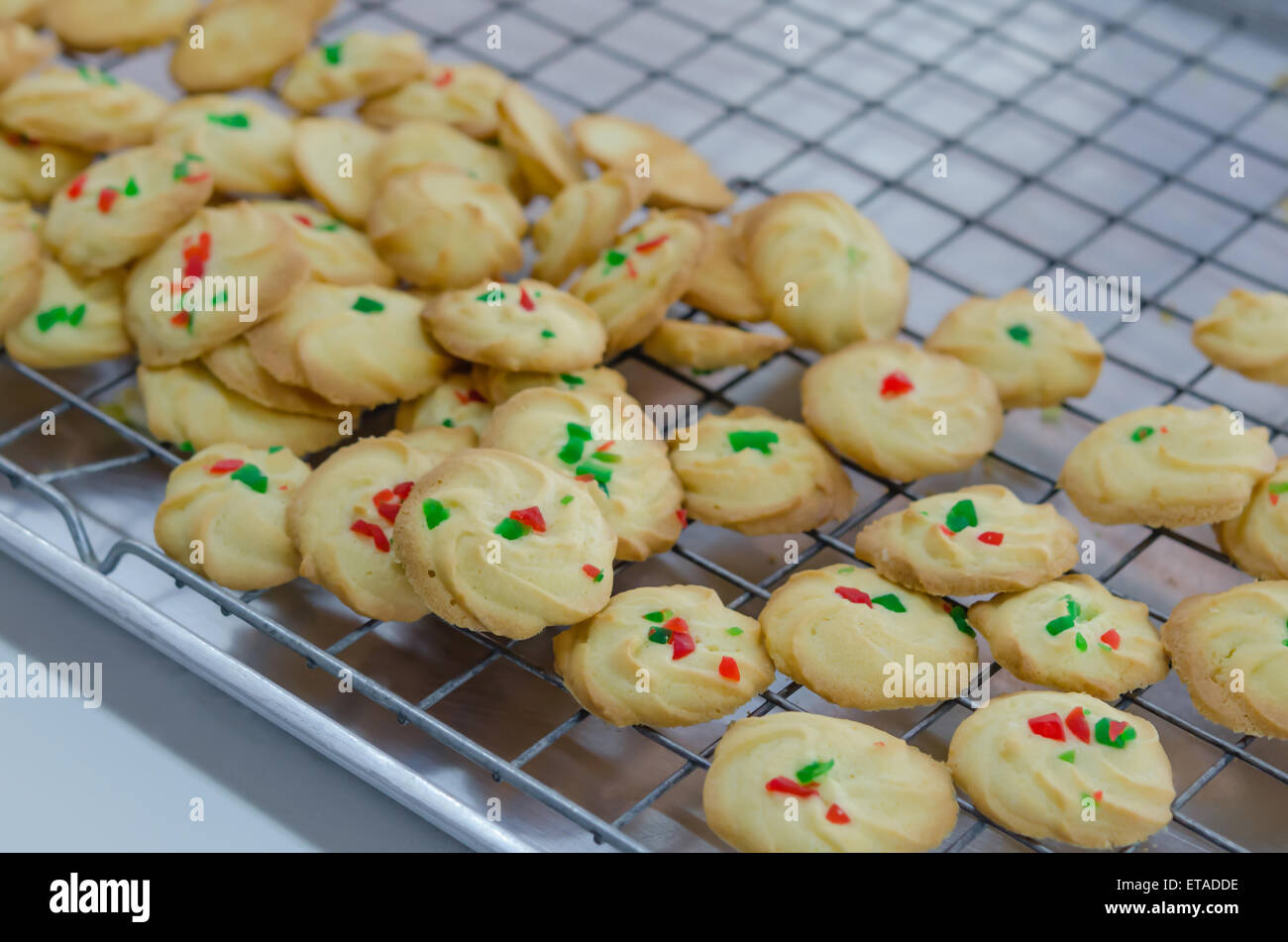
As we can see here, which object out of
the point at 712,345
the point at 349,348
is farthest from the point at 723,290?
the point at 349,348

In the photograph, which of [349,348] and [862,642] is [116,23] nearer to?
[349,348]

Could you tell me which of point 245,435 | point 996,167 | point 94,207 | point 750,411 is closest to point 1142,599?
point 750,411

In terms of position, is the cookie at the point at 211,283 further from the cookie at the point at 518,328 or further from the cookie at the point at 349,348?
the cookie at the point at 518,328

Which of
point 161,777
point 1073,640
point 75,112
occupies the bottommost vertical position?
point 161,777

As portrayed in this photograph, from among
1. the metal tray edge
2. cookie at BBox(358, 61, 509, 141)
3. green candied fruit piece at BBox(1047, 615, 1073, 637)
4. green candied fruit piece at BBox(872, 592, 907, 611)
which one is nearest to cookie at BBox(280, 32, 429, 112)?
cookie at BBox(358, 61, 509, 141)

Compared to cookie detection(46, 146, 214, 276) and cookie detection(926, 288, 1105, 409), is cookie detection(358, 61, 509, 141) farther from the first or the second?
cookie detection(926, 288, 1105, 409)

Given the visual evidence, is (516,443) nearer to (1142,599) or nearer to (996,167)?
(1142,599)
